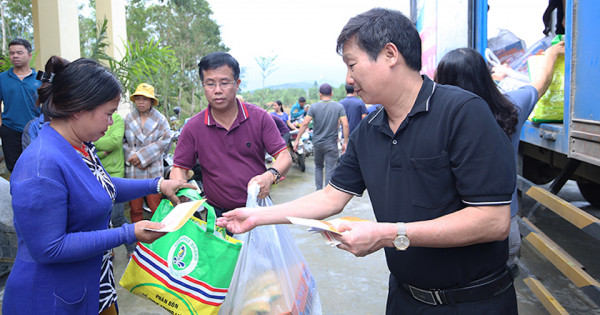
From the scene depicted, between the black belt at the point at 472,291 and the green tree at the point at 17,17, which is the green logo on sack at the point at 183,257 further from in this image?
the green tree at the point at 17,17

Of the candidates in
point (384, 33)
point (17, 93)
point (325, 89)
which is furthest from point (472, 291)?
point (325, 89)

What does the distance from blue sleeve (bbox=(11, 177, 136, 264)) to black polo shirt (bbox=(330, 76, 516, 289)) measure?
1088mm

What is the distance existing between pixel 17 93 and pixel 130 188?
3.54 m

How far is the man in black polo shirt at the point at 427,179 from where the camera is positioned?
1.25m

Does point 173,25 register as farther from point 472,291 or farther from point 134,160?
point 472,291

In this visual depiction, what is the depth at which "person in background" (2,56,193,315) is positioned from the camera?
1.48 m

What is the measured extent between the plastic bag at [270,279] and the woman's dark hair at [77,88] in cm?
94

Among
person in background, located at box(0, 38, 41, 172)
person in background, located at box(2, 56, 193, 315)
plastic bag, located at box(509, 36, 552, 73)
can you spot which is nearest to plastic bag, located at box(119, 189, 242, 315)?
person in background, located at box(2, 56, 193, 315)

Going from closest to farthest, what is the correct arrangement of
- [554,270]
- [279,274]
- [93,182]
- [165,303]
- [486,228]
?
[486,228]
[93,182]
[165,303]
[279,274]
[554,270]

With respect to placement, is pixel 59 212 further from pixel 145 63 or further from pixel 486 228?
pixel 145 63

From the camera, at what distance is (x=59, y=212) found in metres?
1.50

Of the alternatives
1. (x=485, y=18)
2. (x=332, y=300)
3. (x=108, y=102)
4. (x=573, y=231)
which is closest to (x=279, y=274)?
(x=108, y=102)

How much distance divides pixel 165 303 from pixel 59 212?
65 centimetres

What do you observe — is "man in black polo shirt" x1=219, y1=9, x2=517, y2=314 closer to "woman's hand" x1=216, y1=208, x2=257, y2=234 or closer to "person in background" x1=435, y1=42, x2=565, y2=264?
"woman's hand" x1=216, y1=208, x2=257, y2=234
